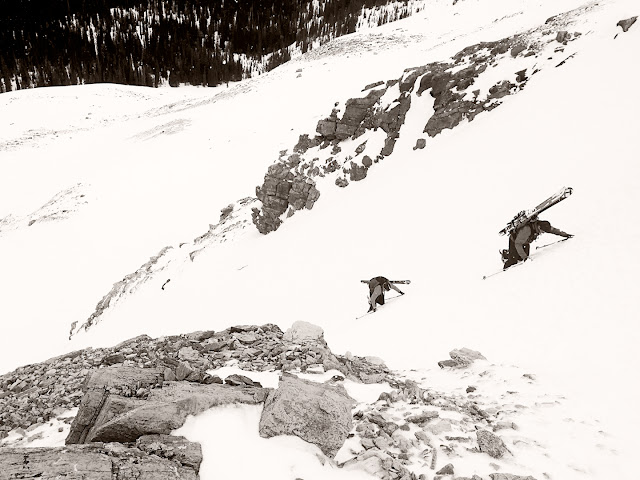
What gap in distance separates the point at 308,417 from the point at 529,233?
740 cm

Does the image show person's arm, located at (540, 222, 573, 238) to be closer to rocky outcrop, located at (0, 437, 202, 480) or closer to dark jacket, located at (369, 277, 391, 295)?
dark jacket, located at (369, 277, 391, 295)

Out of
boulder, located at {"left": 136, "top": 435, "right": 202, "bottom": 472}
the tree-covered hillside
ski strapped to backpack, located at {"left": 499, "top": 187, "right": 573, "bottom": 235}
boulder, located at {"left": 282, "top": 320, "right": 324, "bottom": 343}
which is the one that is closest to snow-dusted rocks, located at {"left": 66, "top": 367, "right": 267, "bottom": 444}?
boulder, located at {"left": 136, "top": 435, "right": 202, "bottom": 472}

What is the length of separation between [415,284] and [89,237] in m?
20.8

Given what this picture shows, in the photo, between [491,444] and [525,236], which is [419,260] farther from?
[491,444]

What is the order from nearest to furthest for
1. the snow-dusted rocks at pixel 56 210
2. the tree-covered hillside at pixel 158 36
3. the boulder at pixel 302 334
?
the boulder at pixel 302 334, the snow-dusted rocks at pixel 56 210, the tree-covered hillside at pixel 158 36

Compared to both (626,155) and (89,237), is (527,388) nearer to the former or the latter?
(626,155)

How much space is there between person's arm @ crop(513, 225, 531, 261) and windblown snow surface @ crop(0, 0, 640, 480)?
0.35m

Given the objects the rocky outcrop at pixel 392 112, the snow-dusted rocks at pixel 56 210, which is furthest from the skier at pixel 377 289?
the snow-dusted rocks at pixel 56 210

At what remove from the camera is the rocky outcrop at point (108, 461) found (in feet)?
9.86

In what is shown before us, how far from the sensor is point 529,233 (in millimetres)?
9266

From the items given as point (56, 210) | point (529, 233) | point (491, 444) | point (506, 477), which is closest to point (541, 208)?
point (529, 233)

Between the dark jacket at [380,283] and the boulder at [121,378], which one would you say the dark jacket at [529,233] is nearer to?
the dark jacket at [380,283]

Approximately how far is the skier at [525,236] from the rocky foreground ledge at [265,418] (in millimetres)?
4106

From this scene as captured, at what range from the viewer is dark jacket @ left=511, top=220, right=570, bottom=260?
30.4ft
